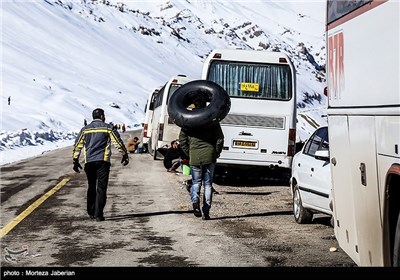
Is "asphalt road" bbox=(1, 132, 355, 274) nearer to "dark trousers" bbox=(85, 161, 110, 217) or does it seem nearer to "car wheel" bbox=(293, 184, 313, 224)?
"car wheel" bbox=(293, 184, 313, 224)

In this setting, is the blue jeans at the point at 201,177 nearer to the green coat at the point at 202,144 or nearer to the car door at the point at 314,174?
the green coat at the point at 202,144

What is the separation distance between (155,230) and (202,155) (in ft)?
6.48

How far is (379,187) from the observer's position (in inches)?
220

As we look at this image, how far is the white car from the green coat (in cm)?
142

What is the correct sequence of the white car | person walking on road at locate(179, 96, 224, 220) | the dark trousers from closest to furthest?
the white car, the dark trousers, person walking on road at locate(179, 96, 224, 220)

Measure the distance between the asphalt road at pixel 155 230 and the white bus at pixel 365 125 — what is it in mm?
1629

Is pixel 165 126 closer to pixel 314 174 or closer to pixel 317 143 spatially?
pixel 317 143

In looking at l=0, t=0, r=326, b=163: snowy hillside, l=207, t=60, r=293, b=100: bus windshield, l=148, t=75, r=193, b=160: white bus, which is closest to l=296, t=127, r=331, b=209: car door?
l=207, t=60, r=293, b=100: bus windshield

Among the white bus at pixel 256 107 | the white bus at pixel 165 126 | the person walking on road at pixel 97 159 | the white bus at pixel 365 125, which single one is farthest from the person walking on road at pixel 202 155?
the white bus at pixel 165 126

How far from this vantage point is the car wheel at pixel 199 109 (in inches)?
527

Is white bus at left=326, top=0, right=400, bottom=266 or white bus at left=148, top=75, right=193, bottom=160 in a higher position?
white bus at left=148, top=75, right=193, bottom=160

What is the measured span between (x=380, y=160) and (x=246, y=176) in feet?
52.9

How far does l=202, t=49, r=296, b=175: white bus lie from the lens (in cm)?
1842

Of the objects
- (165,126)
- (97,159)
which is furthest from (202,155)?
(165,126)
